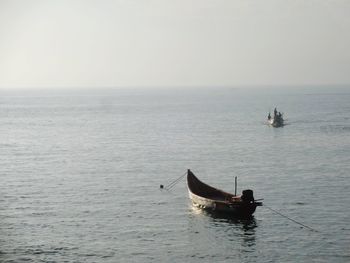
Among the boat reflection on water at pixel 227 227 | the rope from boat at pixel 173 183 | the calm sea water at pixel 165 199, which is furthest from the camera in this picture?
the rope from boat at pixel 173 183

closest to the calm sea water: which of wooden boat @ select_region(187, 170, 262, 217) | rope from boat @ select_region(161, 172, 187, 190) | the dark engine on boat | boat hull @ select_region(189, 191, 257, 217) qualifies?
rope from boat @ select_region(161, 172, 187, 190)

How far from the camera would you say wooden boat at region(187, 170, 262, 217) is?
49.8 metres

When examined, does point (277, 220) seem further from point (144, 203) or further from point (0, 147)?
point (0, 147)

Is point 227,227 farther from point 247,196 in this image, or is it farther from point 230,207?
point 247,196

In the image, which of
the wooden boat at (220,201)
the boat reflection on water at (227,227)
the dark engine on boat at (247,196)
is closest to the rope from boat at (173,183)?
the wooden boat at (220,201)

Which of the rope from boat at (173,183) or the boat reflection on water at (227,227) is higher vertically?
the rope from boat at (173,183)

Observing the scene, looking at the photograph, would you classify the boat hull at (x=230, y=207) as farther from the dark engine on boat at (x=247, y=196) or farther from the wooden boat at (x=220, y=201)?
the dark engine on boat at (x=247, y=196)

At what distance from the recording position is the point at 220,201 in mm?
51875

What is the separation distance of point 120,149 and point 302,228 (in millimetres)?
59067

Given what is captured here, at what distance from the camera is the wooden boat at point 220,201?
49844mm

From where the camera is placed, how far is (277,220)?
50.2 metres

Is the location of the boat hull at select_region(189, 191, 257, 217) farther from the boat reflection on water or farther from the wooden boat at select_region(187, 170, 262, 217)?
the boat reflection on water

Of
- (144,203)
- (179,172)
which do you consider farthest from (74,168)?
(144,203)

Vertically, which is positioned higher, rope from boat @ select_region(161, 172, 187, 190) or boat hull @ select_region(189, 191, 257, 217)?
boat hull @ select_region(189, 191, 257, 217)
